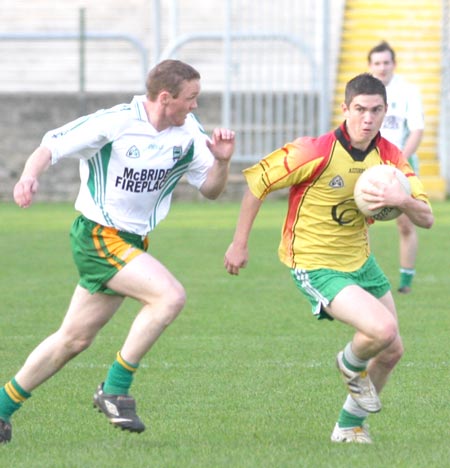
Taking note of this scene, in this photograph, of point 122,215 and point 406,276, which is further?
→ point 406,276

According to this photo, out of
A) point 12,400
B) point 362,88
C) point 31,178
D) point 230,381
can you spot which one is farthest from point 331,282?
point 230,381

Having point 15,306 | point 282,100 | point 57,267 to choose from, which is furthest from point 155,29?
point 15,306

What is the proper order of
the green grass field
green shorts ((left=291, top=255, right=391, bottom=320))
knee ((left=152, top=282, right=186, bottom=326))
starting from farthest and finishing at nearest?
green shorts ((left=291, top=255, right=391, bottom=320)), knee ((left=152, top=282, right=186, bottom=326)), the green grass field

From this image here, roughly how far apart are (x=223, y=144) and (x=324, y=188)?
557 mm

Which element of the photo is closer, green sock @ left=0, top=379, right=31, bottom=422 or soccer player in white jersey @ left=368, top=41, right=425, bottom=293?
green sock @ left=0, top=379, right=31, bottom=422

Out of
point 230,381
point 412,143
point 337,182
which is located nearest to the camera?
point 337,182

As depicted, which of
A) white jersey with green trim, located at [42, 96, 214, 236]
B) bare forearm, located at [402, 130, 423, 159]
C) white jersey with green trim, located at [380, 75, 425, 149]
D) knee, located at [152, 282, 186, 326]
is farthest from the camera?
white jersey with green trim, located at [380, 75, 425, 149]

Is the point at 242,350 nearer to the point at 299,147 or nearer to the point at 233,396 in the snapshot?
the point at 233,396

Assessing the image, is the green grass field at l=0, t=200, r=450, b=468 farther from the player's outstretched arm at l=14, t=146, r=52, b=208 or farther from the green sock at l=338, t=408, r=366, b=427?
the player's outstretched arm at l=14, t=146, r=52, b=208

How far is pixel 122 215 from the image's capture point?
6.73 metres

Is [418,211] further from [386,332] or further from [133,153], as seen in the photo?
[133,153]

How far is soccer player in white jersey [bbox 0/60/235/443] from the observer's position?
6488 millimetres

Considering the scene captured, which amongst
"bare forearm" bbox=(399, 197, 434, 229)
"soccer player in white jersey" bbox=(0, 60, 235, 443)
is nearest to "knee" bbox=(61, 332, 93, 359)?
"soccer player in white jersey" bbox=(0, 60, 235, 443)

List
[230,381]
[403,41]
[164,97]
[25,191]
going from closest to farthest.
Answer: [25,191] → [164,97] → [230,381] → [403,41]
